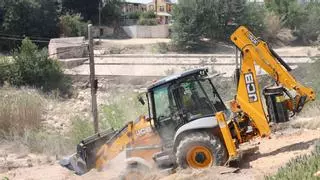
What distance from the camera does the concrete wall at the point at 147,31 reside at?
77250 mm

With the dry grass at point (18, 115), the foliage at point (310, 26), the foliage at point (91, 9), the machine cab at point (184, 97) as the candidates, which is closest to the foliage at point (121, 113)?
the dry grass at point (18, 115)

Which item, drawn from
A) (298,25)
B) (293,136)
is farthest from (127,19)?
(293,136)

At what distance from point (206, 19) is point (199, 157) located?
53866mm

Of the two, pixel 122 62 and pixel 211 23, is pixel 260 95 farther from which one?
pixel 211 23

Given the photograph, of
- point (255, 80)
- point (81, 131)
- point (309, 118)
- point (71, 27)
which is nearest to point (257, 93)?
point (255, 80)

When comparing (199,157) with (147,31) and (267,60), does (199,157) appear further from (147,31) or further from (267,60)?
(147,31)

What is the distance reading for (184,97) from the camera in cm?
1106

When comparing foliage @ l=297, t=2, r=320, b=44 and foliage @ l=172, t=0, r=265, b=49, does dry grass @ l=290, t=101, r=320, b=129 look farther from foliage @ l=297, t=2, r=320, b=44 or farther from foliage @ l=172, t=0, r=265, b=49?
foliage @ l=297, t=2, r=320, b=44

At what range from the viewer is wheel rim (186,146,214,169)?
35.1ft

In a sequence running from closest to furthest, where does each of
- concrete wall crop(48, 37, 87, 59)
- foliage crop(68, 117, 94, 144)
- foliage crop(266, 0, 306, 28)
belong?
foliage crop(68, 117, 94, 144), concrete wall crop(48, 37, 87, 59), foliage crop(266, 0, 306, 28)

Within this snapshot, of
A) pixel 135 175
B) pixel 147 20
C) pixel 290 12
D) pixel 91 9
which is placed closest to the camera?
pixel 135 175

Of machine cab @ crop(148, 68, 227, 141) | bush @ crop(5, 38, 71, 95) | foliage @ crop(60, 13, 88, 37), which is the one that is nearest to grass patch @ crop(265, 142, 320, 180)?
machine cab @ crop(148, 68, 227, 141)

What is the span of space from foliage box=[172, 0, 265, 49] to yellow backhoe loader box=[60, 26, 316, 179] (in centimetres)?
5102

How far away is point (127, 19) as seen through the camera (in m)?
86.8
